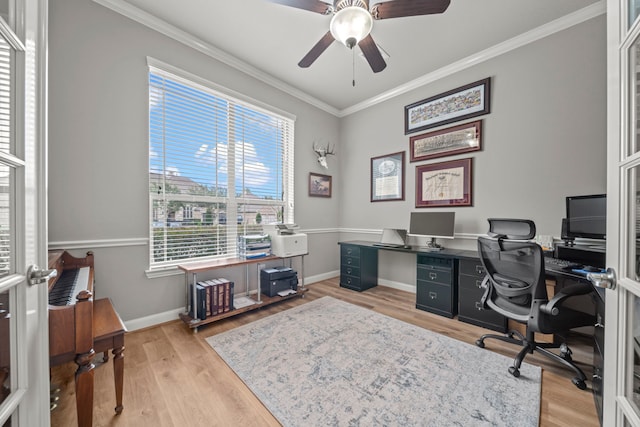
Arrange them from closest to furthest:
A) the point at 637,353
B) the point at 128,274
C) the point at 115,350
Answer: the point at 637,353, the point at 115,350, the point at 128,274

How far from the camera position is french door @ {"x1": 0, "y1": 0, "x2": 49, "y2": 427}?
0.71 metres

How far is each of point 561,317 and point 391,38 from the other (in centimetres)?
293

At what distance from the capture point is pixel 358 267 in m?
3.66

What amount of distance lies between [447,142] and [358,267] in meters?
2.13

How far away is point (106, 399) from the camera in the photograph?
1505mm

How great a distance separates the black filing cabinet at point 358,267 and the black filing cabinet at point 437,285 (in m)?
0.89

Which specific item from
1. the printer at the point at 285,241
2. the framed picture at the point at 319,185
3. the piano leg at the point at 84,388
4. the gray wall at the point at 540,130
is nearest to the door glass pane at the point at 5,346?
the piano leg at the point at 84,388

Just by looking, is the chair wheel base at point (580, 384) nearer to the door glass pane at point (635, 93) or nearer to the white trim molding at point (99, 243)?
the door glass pane at point (635, 93)

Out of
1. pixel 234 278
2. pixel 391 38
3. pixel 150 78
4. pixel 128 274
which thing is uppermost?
pixel 391 38

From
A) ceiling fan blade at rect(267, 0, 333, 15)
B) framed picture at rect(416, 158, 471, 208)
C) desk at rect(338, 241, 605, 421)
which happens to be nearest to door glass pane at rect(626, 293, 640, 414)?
desk at rect(338, 241, 605, 421)

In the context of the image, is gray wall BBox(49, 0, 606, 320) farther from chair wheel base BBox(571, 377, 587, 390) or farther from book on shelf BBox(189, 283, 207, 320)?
chair wheel base BBox(571, 377, 587, 390)

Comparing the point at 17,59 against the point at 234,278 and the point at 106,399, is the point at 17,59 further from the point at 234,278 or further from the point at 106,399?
the point at 234,278

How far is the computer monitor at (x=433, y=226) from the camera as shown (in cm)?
301

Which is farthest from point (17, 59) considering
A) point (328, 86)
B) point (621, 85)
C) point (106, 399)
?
point (328, 86)
